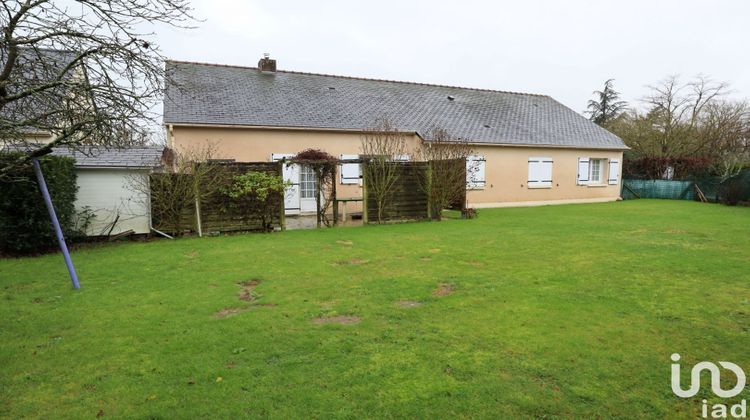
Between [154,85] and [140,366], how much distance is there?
258 centimetres

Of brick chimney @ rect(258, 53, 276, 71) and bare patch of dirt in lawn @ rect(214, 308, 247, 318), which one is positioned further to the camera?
brick chimney @ rect(258, 53, 276, 71)

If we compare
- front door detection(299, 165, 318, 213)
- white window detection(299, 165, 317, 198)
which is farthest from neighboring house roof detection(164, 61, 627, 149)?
front door detection(299, 165, 318, 213)

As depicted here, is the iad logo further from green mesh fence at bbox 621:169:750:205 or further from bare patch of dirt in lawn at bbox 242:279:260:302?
green mesh fence at bbox 621:169:750:205

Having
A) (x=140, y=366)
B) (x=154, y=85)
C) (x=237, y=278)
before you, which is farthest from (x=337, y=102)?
(x=140, y=366)

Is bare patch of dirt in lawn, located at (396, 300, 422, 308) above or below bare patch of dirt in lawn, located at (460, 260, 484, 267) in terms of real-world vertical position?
below

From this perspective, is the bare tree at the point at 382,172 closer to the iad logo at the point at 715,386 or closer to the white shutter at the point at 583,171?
the iad logo at the point at 715,386

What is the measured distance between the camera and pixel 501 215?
14539mm

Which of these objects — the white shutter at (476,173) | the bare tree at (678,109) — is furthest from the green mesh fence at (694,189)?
the white shutter at (476,173)

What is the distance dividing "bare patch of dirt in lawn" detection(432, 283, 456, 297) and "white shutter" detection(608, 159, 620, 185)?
1880cm

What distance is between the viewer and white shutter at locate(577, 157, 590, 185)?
19812 millimetres

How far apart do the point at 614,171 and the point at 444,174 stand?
13.0m

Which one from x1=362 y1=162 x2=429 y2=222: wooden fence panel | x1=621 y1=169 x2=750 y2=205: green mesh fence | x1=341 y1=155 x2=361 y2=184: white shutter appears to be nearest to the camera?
x1=362 y1=162 x2=429 y2=222: wooden fence panel

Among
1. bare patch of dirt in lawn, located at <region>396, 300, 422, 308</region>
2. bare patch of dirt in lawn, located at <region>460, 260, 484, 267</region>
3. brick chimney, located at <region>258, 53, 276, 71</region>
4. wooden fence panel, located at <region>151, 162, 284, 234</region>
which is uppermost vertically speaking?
brick chimney, located at <region>258, 53, 276, 71</region>

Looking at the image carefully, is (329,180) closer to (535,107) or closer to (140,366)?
(140,366)
